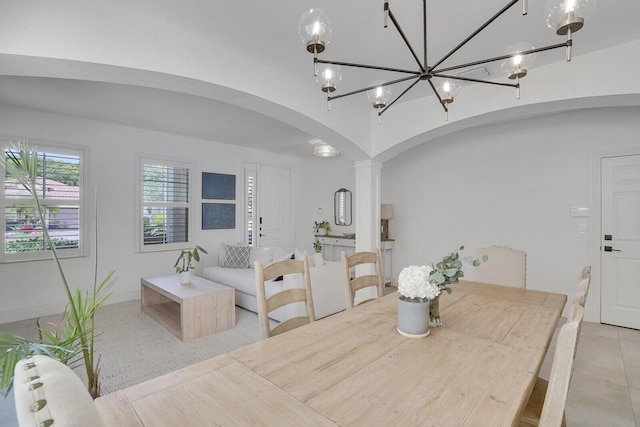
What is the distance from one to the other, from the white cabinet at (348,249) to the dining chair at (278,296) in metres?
3.16

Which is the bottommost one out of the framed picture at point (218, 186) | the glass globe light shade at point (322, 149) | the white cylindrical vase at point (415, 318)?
the white cylindrical vase at point (415, 318)

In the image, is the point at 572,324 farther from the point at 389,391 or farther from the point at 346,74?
the point at 346,74

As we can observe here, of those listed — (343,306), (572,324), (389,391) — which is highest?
(572,324)

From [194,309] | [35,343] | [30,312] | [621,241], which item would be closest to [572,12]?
[35,343]

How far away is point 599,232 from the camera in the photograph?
11.6 feet

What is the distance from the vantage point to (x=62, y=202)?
4023 mm

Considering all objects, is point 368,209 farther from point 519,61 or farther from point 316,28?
point 316,28

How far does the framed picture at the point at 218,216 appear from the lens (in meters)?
5.41

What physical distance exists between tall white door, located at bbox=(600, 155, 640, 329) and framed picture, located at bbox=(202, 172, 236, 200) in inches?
211

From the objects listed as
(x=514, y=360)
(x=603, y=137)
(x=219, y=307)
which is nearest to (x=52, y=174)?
(x=219, y=307)

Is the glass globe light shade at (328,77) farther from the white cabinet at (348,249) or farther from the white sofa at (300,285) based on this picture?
the white cabinet at (348,249)

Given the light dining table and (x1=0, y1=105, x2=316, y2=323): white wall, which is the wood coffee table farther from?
the light dining table

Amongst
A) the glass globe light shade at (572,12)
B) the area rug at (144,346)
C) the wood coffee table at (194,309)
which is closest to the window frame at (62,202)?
the area rug at (144,346)

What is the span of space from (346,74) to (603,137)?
3.09m
